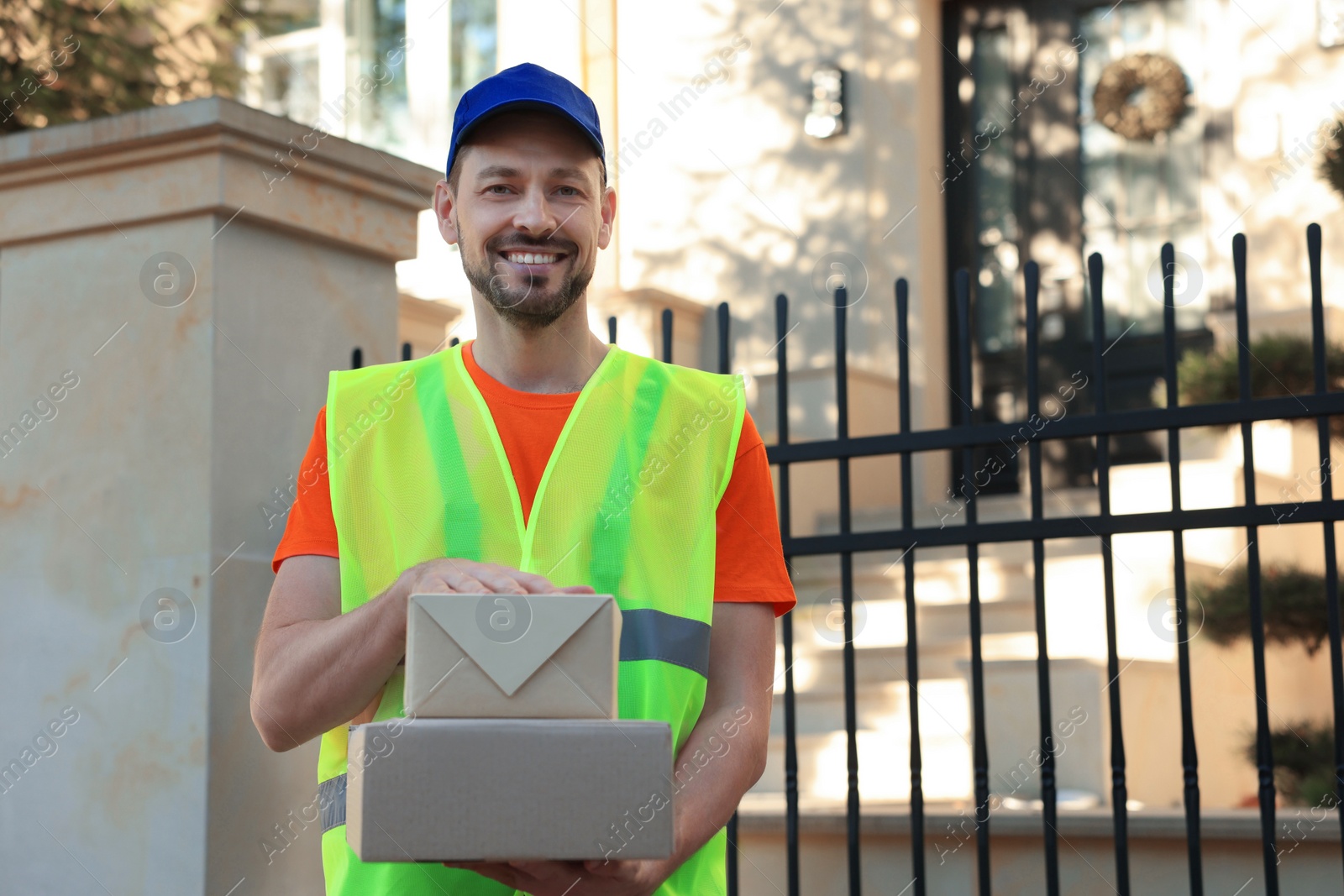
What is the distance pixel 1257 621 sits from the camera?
3211 millimetres

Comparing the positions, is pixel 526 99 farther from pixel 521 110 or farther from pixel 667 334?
pixel 667 334

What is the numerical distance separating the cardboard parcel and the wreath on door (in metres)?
7.09

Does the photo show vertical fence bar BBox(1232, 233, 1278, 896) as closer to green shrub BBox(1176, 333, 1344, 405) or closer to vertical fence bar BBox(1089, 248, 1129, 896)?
vertical fence bar BBox(1089, 248, 1129, 896)

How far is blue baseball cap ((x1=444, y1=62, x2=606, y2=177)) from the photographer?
2188mm

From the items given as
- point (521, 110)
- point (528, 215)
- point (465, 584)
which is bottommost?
point (465, 584)

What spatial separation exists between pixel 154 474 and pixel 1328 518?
8.22 feet

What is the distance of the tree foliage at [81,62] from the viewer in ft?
22.4

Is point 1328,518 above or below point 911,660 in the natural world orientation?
above

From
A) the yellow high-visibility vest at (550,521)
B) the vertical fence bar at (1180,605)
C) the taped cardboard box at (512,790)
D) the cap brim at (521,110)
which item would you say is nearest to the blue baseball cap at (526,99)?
the cap brim at (521,110)

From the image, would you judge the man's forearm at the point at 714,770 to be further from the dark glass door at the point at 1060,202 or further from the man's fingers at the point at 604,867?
the dark glass door at the point at 1060,202

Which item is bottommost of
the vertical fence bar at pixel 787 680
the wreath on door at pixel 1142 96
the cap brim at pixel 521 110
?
the vertical fence bar at pixel 787 680

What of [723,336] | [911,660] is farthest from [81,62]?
[911,660]

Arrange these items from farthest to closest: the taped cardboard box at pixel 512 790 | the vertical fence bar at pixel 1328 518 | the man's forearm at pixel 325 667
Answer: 1. the vertical fence bar at pixel 1328 518
2. the man's forearm at pixel 325 667
3. the taped cardboard box at pixel 512 790

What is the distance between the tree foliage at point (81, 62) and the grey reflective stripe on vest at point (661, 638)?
5.23 m
